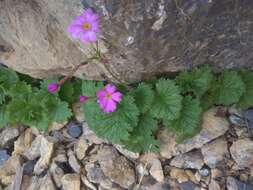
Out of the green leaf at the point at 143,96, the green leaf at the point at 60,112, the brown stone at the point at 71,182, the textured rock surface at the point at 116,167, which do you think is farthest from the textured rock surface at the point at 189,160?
the green leaf at the point at 60,112

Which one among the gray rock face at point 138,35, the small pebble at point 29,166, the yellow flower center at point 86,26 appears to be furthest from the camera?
the small pebble at point 29,166

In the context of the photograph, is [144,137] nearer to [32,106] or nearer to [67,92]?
[67,92]

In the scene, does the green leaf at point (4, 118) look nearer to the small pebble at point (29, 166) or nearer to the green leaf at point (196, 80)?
the small pebble at point (29, 166)

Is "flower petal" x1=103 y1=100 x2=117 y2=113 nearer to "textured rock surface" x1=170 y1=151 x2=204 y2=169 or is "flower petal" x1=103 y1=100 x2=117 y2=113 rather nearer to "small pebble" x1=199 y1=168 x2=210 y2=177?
"textured rock surface" x1=170 y1=151 x2=204 y2=169

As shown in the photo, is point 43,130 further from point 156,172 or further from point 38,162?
point 156,172

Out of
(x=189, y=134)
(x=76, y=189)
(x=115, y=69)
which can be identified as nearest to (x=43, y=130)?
(x=76, y=189)

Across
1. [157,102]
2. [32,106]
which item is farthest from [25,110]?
[157,102]
